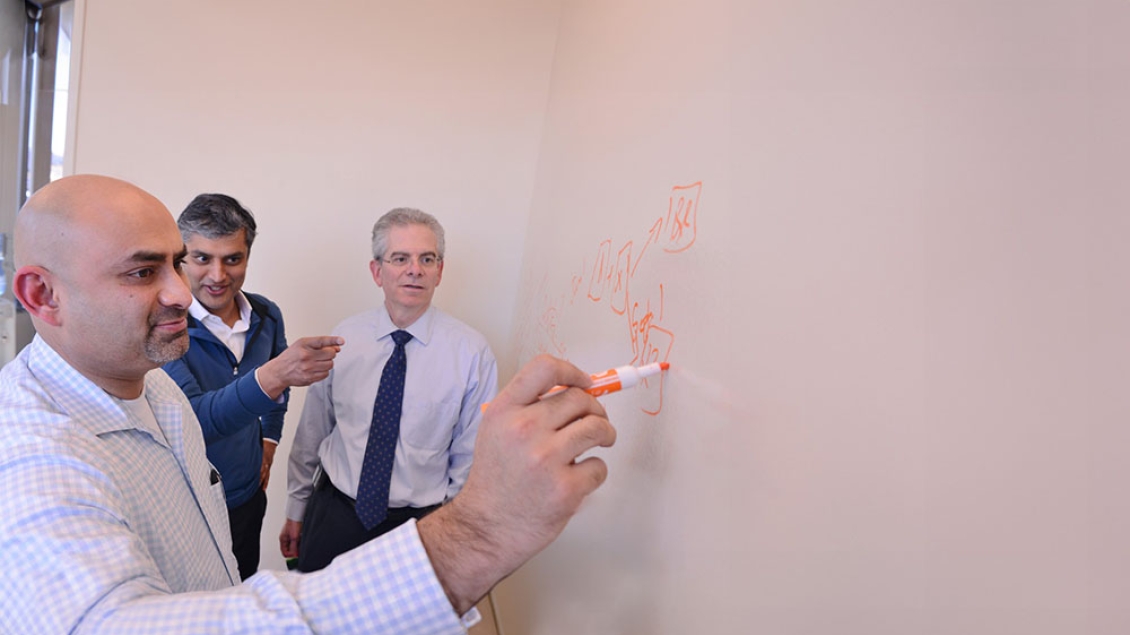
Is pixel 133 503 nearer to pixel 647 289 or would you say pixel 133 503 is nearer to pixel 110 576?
pixel 110 576

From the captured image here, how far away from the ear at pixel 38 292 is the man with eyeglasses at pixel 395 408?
1014 mm

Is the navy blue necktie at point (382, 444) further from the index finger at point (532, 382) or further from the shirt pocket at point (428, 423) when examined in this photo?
the index finger at point (532, 382)

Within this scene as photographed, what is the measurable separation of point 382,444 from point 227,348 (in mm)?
497

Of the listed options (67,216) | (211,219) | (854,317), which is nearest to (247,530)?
(211,219)

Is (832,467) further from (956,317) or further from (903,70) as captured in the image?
(903,70)

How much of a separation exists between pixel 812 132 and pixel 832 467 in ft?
0.99

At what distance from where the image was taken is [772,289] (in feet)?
2.20

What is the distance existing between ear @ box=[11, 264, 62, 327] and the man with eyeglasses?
3.33ft

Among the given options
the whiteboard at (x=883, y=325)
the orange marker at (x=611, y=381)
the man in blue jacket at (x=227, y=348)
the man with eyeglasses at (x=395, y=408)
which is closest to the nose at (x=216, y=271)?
the man in blue jacket at (x=227, y=348)

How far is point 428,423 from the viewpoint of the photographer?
1.89 meters

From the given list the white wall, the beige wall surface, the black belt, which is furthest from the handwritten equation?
the white wall

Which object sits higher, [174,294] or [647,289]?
[647,289]

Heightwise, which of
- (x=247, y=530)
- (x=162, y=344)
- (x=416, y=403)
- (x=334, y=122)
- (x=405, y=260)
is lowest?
(x=247, y=530)

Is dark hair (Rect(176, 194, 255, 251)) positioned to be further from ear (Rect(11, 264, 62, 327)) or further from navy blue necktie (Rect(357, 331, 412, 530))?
ear (Rect(11, 264, 62, 327))
